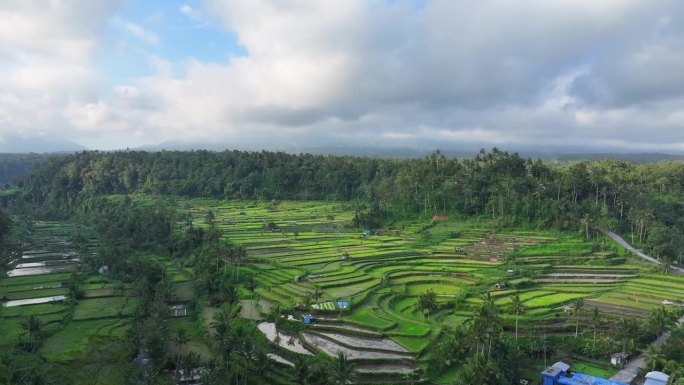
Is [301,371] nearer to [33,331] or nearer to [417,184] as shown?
[33,331]

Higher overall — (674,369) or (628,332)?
(628,332)

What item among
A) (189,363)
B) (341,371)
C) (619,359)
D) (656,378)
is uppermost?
(341,371)

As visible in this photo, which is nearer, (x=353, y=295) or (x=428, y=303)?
(x=428, y=303)

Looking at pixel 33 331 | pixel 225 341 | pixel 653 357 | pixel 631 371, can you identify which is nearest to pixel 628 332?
pixel 631 371

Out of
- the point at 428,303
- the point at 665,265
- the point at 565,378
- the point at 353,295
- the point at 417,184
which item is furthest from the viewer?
the point at 417,184

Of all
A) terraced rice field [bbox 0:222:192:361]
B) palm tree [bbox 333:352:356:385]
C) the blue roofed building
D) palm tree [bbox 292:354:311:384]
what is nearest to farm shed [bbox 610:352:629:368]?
the blue roofed building

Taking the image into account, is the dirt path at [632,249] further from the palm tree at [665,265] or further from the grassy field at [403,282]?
the grassy field at [403,282]

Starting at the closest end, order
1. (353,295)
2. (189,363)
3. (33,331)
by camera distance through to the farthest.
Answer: (189,363)
(33,331)
(353,295)
